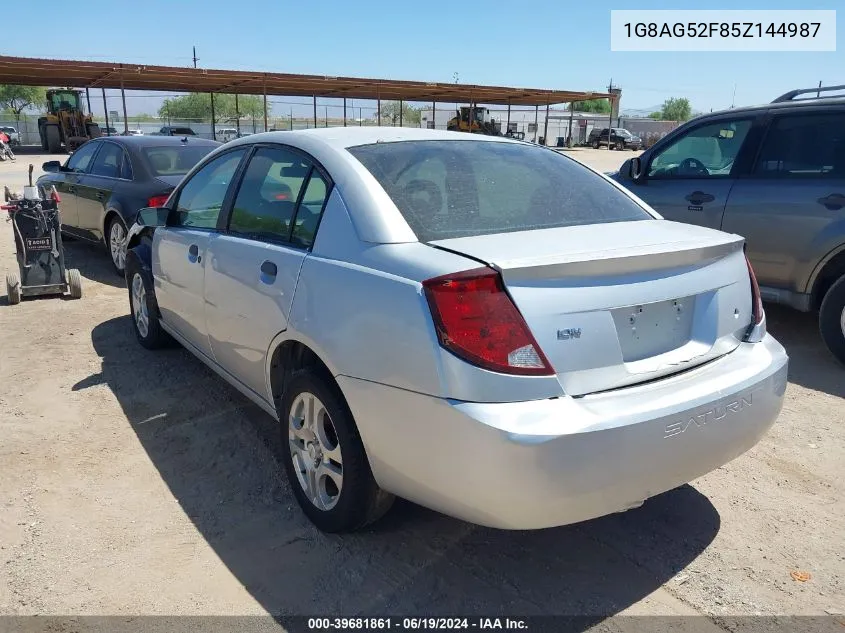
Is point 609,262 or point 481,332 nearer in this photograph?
point 481,332

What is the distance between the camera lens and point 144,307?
5.07 meters

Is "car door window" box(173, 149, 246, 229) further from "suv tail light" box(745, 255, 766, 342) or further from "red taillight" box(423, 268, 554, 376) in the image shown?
"suv tail light" box(745, 255, 766, 342)

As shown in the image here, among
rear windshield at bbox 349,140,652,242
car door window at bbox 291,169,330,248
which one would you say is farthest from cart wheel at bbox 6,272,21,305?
rear windshield at bbox 349,140,652,242

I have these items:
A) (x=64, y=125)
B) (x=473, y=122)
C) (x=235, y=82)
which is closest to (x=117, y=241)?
(x=235, y=82)

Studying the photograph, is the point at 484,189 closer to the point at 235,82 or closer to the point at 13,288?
the point at 13,288

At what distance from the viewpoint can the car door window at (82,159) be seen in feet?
27.7

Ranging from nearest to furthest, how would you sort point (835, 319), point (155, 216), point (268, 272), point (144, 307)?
1. point (268, 272)
2. point (155, 216)
3. point (835, 319)
4. point (144, 307)

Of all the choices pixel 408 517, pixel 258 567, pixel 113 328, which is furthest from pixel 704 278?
pixel 113 328

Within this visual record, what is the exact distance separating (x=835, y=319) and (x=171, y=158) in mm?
6731

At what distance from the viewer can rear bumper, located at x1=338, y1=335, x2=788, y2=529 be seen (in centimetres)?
209

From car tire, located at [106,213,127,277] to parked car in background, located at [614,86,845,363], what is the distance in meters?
5.66

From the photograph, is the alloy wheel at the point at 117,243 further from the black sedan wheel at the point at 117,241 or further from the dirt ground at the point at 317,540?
the dirt ground at the point at 317,540

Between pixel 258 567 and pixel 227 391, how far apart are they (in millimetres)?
1964

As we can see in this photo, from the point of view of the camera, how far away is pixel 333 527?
2809mm
